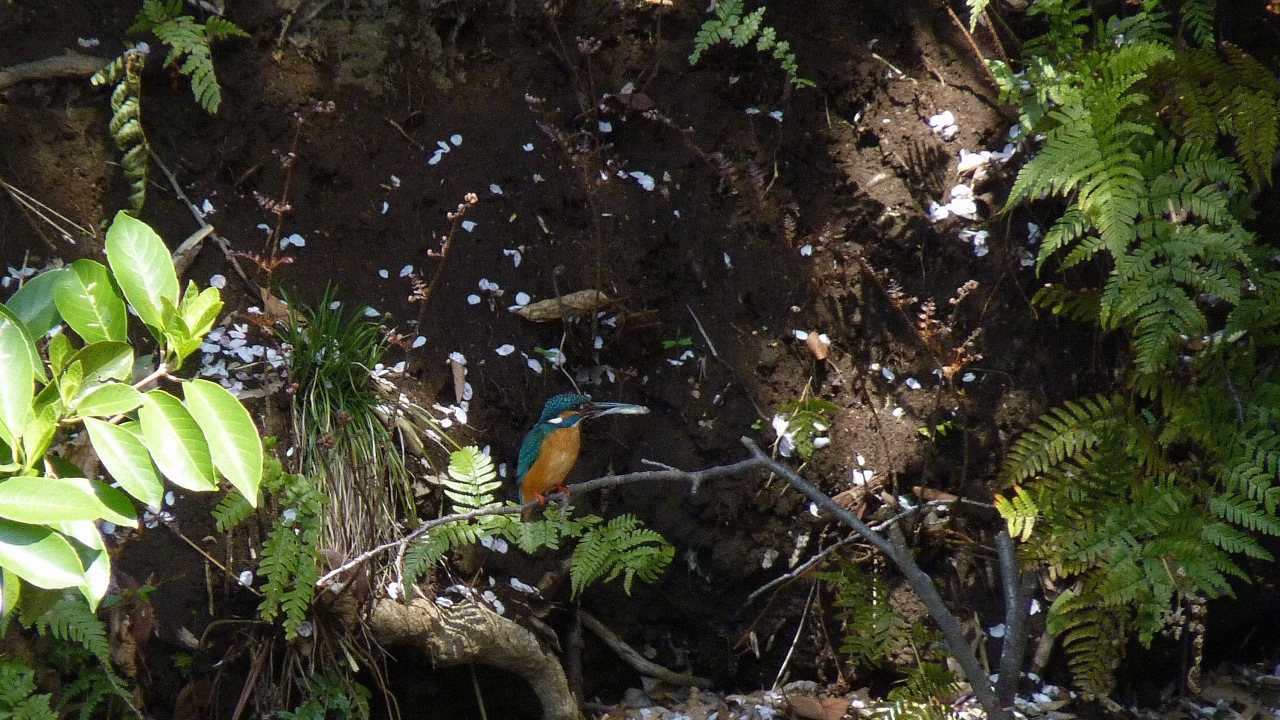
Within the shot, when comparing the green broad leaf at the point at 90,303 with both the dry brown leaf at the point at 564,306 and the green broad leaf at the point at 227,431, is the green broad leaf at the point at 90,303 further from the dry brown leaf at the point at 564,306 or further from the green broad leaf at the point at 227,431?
the dry brown leaf at the point at 564,306

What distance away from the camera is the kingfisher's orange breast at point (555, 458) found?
3021 mm

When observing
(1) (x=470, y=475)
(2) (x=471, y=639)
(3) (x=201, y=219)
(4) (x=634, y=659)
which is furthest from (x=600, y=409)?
(3) (x=201, y=219)

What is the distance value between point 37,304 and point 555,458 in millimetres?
1694

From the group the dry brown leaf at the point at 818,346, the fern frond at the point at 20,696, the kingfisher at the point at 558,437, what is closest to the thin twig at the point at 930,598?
the kingfisher at the point at 558,437

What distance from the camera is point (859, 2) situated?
147 inches

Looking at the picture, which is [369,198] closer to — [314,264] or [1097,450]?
[314,264]

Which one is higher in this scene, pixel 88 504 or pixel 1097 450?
pixel 88 504

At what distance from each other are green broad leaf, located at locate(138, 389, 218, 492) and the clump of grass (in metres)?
1.76

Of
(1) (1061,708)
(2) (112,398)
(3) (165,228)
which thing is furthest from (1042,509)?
(3) (165,228)

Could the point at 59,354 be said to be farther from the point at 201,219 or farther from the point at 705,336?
the point at 705,336

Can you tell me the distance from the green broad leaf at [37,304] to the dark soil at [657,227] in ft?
6.18

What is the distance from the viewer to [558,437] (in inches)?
119

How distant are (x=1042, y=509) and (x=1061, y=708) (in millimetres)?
842

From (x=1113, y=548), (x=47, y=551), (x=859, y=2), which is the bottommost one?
(x=1113, y=548)
